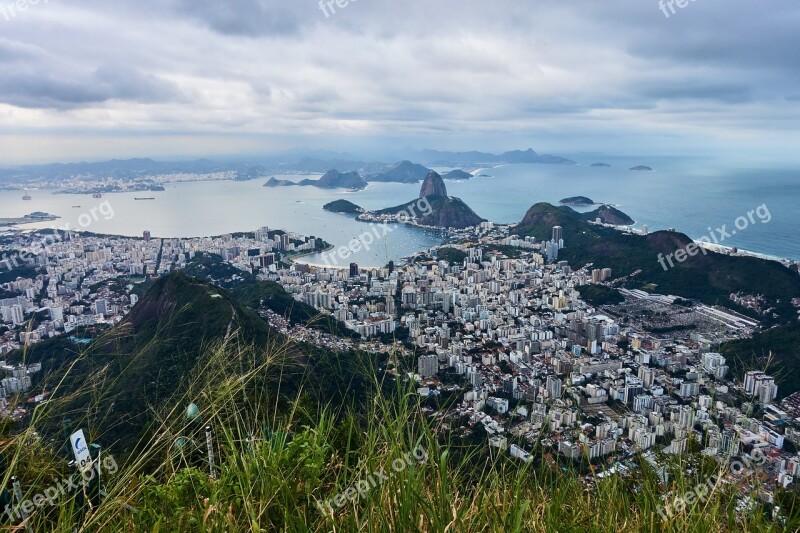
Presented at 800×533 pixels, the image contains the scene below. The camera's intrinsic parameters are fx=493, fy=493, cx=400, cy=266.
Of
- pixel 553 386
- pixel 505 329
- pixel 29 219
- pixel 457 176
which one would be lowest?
pixel 505 329

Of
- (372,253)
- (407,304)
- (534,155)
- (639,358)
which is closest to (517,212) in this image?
(372,253)

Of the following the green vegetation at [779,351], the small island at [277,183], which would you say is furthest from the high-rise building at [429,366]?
the small island at [277,183]

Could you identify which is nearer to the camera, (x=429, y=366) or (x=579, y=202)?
(x=429, y=366)

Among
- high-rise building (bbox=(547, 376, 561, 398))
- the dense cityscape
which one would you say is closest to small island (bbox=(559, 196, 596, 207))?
the dense cityscape

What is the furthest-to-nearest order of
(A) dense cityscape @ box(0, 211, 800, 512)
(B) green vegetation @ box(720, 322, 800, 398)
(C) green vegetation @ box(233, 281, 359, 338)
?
(C) green vegetation @ box(233, 281, 359, 338), (B) green vegetation @ box(720, 322, 800, 398), (A) dense cityscape @ box(0, 211, 800, 512)

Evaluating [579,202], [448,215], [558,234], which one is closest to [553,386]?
[558,234]

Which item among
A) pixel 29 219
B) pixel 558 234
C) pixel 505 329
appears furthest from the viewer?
pixel 29 219

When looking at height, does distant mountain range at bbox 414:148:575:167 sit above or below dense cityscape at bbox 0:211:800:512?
above

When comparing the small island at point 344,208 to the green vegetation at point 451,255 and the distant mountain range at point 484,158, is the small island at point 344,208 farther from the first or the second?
the distant mountain range at point 484,158

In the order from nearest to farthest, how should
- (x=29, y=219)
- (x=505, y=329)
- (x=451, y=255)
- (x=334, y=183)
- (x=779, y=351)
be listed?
(x=779, y=351) → (x=505, y=329) → (x=451, y=255) → (x=29, y=219) → (x=334, y=183)

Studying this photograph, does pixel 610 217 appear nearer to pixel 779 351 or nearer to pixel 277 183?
pixel 779 351

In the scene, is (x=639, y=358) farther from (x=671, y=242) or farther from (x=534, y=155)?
(x=534, y=155)

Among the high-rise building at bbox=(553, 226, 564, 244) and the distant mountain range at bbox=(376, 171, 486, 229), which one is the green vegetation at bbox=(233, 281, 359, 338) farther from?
the distant mountain range at bbox=(376, 171, 486, 229)
